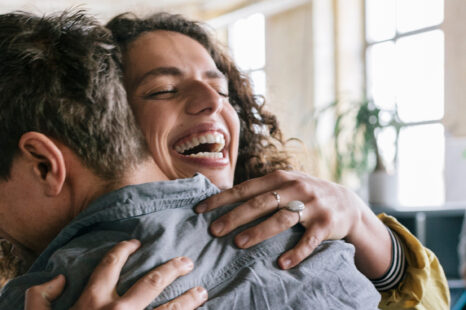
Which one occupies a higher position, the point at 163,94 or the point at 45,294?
the point at 163,94

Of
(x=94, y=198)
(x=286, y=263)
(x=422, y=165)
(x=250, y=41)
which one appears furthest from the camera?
(x=250, y=41)

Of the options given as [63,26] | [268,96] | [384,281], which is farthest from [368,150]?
[63,26]

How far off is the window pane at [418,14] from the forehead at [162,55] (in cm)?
477

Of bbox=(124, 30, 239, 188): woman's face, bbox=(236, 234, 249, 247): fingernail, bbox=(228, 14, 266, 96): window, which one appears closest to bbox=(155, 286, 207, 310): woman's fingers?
bbox=(236, 234, 249, 247): fingernail

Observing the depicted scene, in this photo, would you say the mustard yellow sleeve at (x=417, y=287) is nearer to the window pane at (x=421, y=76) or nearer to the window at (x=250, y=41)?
the window pane at (x=421, y=76)

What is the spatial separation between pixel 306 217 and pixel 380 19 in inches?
218

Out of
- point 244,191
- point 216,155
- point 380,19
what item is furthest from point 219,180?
point 380,19

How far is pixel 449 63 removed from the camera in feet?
16.6

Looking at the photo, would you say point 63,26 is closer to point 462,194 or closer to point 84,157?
point 84,157

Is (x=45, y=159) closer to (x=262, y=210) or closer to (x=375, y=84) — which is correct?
(x=262, y=210)

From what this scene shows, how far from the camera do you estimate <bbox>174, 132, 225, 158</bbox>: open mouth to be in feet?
4.28

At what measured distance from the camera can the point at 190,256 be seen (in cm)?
79

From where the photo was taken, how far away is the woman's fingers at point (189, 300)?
730 millimetres

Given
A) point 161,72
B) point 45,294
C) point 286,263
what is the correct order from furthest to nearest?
point 161,72 → point 286,263 → point 45,294
